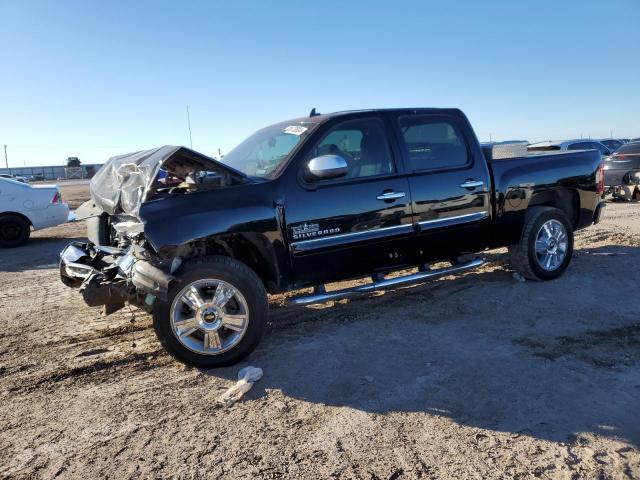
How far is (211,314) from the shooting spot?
387 centimetres

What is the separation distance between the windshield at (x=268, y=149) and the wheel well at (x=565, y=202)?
117 inches

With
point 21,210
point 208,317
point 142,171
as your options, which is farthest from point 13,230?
point 208,317

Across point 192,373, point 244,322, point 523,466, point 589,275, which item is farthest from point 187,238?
point 589,275

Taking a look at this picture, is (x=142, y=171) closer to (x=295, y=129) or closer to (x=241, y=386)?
(x=295, y=129)

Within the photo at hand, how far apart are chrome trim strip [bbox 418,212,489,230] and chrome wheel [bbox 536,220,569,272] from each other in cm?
93

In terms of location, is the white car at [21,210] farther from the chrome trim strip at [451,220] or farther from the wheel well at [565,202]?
the wheel well at [565,202]

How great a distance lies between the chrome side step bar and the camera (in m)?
4.38

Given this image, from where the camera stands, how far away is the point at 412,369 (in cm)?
377

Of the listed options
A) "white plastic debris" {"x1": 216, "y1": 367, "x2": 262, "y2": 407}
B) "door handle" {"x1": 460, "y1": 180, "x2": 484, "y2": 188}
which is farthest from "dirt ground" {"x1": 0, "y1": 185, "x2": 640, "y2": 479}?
"door handle" {"x1": 460, "y1": 180, "x2": 484, "y2": 188}

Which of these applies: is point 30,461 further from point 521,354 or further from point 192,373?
point 521,354

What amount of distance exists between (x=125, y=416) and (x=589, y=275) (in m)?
5.34

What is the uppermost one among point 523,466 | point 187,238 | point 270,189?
point 270,189

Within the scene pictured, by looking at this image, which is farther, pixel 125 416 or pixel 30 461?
pixel 125 416

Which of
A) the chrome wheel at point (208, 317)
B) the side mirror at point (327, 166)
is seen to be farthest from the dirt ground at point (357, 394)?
the side mirror at point (327, 166)
